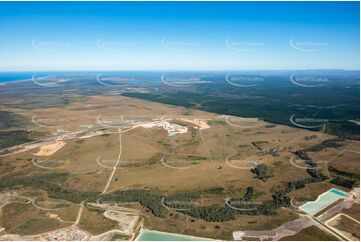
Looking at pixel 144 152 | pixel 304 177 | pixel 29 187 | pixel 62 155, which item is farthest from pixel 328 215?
pixel 62 155

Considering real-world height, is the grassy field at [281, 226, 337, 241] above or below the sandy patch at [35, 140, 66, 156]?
below

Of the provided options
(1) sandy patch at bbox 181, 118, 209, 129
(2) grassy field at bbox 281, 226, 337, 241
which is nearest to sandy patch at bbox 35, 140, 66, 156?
(1) sandy patch at bbox 181, 118, 209, 129

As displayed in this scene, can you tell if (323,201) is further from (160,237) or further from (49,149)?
(49,149)

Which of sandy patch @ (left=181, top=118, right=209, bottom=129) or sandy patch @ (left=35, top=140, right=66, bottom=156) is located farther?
sandy patch @ (left=181, top=118, right=209, bottom=129)

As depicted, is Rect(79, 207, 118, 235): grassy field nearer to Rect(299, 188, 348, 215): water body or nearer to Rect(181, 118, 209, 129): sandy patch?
Rect(299, 188, 348, 215): water body

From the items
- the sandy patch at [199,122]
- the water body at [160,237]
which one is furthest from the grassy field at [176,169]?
the sandy patch at [199,122]

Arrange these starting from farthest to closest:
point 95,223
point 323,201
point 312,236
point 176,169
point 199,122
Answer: point 199,122 < point 176,169 < point 323,201 < point 95,223 < point 312,236

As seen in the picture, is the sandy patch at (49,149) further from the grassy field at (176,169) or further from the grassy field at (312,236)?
the grassy field at (312,236)

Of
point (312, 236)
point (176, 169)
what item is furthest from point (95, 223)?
point (312, 236)
